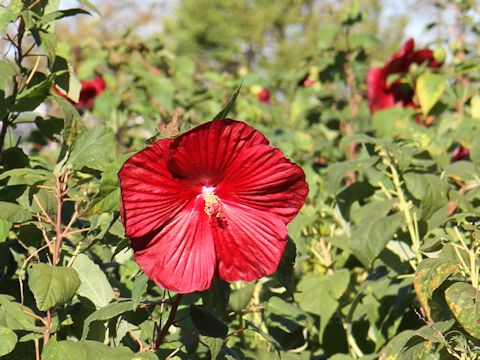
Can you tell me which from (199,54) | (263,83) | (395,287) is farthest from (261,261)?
(199,54)

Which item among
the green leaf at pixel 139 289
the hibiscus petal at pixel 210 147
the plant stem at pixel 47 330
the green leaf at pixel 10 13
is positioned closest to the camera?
the hibiscus petal at pixel 210 147

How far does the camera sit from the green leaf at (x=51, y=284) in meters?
1.38

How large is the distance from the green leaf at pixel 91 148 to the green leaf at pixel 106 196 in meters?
0.27

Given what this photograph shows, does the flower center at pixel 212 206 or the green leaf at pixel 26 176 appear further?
the green leaf at pixel 26 176

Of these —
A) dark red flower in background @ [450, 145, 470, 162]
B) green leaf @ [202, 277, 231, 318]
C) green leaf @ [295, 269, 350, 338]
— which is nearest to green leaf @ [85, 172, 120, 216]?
green leaf @ [202, 277, 231, 318]

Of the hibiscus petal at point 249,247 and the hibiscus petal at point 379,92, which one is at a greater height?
the hibiscus petal at point 379,92

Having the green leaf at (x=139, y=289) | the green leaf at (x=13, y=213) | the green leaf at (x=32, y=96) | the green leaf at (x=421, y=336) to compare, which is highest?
the green leaf at (x=32, y=96)

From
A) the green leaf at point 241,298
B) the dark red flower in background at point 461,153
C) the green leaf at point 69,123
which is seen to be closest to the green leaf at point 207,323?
the green leaf at point 241,298

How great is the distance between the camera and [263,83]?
433 centimetres

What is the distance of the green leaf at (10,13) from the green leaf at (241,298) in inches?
26.7

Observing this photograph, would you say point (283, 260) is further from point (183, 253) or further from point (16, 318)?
point (16, 318)

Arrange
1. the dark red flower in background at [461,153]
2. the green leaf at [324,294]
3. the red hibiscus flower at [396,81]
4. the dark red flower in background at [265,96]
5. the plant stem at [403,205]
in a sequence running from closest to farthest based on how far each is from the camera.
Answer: the plant stem at [403,205]
the green leaf at [324,294]
the dark red flower in background at [461,153]
the red hibiscus flower at [396,81]
the dark red flower in background at [265,96]

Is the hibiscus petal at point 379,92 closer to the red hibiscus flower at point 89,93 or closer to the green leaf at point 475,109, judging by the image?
the green leaf at point 475,109

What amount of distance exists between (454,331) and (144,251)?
0.54 metres
